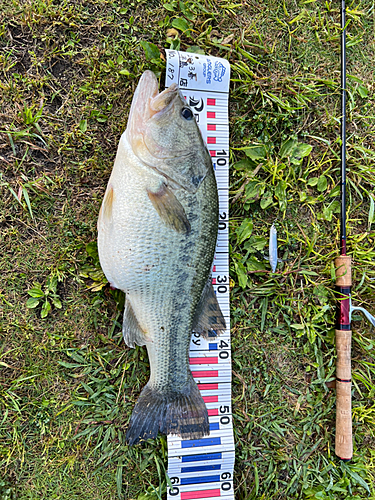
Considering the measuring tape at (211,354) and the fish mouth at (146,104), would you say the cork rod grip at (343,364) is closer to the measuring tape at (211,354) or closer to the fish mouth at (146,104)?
the measuring tape at (211,354)

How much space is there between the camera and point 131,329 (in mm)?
2133

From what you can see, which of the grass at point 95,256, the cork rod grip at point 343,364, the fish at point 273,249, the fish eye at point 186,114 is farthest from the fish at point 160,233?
the cork rod grip at point 343,364

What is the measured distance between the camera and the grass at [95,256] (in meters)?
2.38

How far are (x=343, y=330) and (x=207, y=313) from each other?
124 centimetres

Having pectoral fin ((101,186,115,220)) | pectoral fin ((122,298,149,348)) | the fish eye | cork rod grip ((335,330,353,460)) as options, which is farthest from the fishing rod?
pectoral fin ((101,186,115,220))

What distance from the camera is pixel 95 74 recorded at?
2.43 metres

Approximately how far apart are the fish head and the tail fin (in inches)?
53.5

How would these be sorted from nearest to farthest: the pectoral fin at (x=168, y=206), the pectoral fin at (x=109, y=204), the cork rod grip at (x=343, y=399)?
1. the pectoral fin at (x=168, y=206)
2. the pectoral fin at (x=109, y=204)
3. the cork rod grip at (x=343, y=399)

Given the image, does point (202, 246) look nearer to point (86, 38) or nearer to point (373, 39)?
point (86, 38)

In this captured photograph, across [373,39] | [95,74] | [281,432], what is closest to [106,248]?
[95,74]

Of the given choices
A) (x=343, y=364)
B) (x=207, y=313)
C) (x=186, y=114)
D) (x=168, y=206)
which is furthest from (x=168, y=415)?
(x=186, y=114)

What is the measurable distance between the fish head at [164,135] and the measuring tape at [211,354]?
2.09ft

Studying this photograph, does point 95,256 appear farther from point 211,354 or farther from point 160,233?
point 211,354

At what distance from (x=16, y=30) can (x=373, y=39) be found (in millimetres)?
2956
